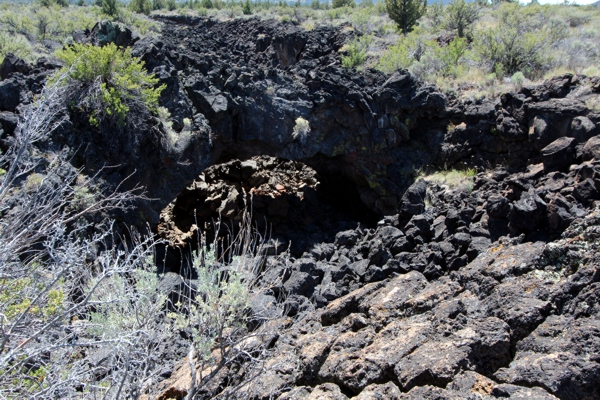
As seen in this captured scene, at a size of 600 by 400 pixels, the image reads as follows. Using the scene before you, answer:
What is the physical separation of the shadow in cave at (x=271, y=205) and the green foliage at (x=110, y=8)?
1252 centimetres

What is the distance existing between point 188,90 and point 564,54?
32.7 feet

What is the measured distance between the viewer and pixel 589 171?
19.4ft

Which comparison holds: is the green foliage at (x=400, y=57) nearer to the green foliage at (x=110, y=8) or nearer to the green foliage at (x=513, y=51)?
the green foliage at (x=513, y=51)

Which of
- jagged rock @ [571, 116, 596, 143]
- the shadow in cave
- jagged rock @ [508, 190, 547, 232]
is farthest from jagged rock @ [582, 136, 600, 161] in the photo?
the shadow in cave

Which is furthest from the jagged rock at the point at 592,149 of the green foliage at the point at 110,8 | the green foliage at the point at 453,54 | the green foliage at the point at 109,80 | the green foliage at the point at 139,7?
the green foliage at the point at 139,7

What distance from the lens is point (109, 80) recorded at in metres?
7.86

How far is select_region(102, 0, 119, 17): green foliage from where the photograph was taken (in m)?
20.6

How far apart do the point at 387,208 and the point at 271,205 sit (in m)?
3.46

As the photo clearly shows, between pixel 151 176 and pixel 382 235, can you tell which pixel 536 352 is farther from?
pixel 151 176

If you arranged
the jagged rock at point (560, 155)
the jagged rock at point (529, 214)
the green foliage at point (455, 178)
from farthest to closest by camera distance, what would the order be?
the green foliage at point (455, 178) → the jagged rock at point (560, 155) → the jagged rock at point (529, 214)

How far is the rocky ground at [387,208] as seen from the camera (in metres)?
3.68

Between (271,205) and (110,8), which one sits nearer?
(271,205)

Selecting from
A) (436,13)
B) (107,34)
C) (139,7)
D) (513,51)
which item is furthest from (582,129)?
(139,7)

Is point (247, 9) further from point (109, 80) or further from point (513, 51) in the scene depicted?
point (109, 80)
